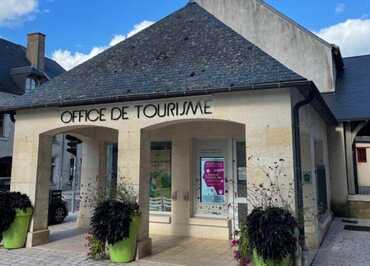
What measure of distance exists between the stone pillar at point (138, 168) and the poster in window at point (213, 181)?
249cm

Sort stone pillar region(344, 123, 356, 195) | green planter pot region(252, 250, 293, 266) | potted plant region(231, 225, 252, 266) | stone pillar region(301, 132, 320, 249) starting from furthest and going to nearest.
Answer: stone pillar region(344, 123, 356, 195) < stone pillar region(301, 132, 320, 249) < potted plant region(231, 225, 252, 266) < green planter pot region(252, 250, 293, 266)

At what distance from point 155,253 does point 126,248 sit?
2.95 ft

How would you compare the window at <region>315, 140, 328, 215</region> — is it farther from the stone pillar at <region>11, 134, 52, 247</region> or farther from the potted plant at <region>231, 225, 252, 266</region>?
the stone pillar at <region>11, 134, 52, 247</region>

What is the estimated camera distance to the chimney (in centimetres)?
2486

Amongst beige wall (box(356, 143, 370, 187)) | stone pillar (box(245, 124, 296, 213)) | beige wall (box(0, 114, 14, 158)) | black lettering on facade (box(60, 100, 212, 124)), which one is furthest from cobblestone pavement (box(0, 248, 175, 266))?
beige wall (box(356, 143, 370, 187))

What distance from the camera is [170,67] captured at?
7.44 meters

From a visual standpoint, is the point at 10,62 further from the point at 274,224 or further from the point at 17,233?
the point at 274,224

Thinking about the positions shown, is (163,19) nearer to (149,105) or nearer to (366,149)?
(149,105)

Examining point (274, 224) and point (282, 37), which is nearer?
point (274, 224)

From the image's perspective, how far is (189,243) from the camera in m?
7.84

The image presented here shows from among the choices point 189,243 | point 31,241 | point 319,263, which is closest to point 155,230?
point 189,243

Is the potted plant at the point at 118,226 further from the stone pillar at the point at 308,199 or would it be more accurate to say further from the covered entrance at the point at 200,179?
the stone pillar at the point at 308,199

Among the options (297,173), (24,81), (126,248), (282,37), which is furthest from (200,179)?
(24,81)

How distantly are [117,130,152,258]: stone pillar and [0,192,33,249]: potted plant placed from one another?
2452mm
